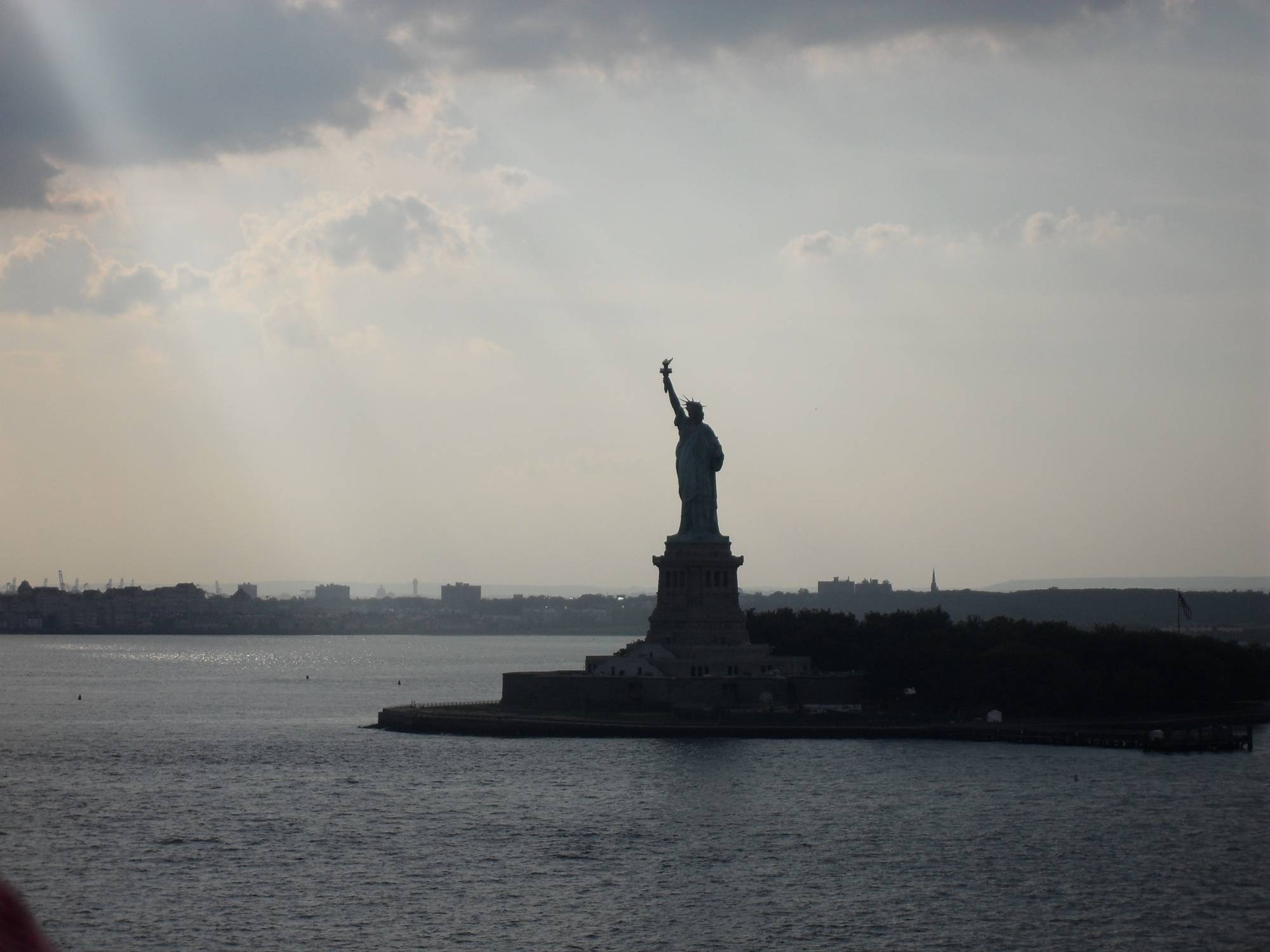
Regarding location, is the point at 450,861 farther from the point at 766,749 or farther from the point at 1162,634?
the point at 1162,634

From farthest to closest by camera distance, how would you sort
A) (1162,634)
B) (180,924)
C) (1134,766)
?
(1162,634) → (1134,766) → (180,924)

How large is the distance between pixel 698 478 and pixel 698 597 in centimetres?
607

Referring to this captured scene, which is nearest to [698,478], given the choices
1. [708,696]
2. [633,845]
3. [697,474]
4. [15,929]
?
[697,474]

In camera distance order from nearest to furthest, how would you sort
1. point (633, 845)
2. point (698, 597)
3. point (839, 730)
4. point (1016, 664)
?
1. point (633, 845)
2. point (839, 730)
3. point (1016, 664)
4. point (698, 597)

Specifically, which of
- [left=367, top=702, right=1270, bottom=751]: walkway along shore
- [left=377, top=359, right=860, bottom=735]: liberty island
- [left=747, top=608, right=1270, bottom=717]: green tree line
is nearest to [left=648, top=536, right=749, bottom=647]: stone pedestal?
[left=377, top=359, right=860, bottom=735]: liberty island

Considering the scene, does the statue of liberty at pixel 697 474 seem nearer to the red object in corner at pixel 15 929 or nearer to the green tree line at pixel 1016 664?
the green tree line at pixel 1016 664

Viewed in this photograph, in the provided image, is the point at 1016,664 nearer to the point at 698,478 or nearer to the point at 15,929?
the point at 698,478

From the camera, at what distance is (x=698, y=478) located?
85.2m

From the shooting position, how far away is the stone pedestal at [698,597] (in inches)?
3287

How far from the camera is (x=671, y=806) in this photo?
57.6 m

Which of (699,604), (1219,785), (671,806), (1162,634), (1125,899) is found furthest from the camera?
(1162,634)

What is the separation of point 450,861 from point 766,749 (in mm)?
27617

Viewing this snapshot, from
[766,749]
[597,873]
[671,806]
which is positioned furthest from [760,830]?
[766,749]

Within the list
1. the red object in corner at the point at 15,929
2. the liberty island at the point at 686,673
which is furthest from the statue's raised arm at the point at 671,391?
the red object in corner at the point at 15,929
